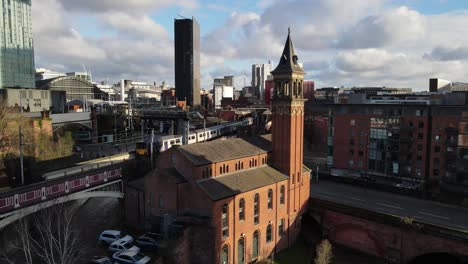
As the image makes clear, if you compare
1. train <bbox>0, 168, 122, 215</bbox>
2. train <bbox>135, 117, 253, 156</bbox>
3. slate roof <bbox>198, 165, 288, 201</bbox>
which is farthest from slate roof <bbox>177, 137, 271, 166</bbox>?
train <bbox>0, 168, 122, 215</bbox>

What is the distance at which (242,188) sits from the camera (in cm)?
3647

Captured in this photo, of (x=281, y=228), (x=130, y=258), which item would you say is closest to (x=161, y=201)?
(x=130, y=258)

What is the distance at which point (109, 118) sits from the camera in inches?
3440

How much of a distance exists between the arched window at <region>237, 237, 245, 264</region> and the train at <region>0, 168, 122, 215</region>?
17233mm

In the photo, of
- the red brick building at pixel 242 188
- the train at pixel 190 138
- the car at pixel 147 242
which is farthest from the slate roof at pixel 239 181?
the train at pixel 190 138

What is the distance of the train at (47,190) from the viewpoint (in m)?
28.7

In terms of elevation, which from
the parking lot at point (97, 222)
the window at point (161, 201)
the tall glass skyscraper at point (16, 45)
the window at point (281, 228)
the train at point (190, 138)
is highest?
the tall glass skyscraper at point (16, 45)

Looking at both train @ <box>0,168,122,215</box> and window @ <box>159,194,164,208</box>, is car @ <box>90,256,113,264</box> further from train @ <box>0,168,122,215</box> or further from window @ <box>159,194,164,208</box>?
window @ <box>159,194,164,208</box>

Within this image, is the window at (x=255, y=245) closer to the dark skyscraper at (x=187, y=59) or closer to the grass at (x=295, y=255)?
the grass at (x=295, y=255)

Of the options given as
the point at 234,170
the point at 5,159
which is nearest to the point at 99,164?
the point at 5,159

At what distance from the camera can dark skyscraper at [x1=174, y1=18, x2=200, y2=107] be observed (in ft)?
613

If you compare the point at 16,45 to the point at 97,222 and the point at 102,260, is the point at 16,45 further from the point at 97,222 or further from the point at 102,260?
the point at 102,260

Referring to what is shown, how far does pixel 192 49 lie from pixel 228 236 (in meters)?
165

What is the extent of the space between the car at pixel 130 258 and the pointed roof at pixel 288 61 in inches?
1033
